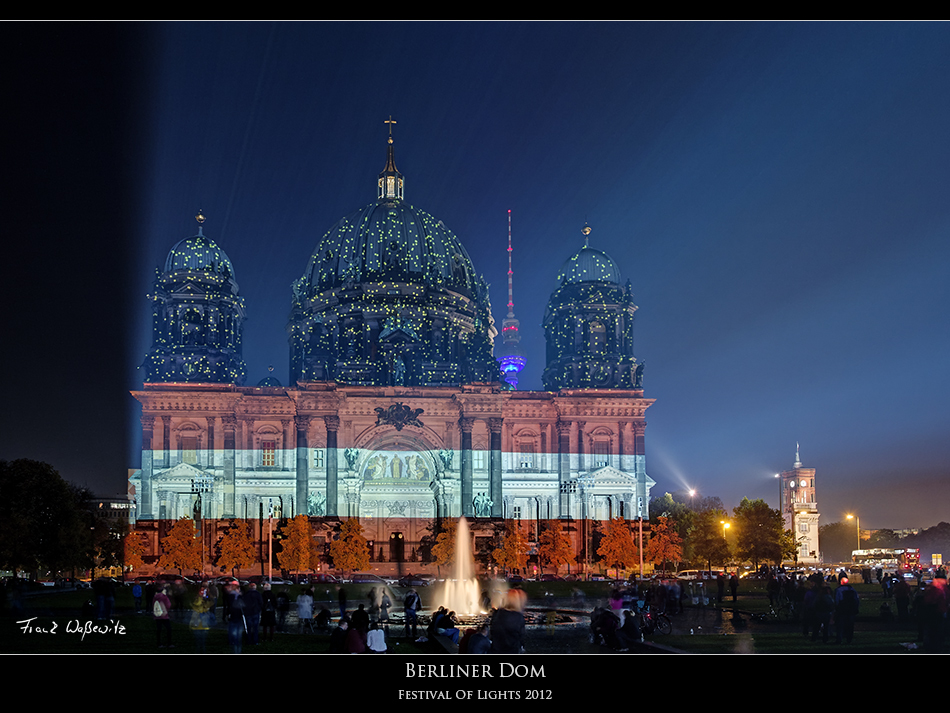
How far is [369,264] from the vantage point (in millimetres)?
82375

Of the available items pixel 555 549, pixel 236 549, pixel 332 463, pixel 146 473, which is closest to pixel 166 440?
pixel 146 473

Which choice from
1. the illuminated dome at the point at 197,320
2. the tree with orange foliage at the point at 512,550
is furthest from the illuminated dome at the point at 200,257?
the tree with orange foliage at the point at 512,550

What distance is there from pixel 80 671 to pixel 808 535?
5867 centimetres

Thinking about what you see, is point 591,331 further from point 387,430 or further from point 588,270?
point 387,430

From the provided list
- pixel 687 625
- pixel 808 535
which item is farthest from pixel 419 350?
pixel 687 625

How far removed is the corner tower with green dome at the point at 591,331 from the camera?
69.2 meters

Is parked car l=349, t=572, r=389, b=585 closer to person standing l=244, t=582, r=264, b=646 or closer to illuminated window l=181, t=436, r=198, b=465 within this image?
illuminated window l=181, t=436, r=198, b=465

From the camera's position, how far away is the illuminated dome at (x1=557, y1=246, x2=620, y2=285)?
238ft

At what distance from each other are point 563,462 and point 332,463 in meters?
15.7

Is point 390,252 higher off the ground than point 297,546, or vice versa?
point 390,252

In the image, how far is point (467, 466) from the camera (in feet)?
216

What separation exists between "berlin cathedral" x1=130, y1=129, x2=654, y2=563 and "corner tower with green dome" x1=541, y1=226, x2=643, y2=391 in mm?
116

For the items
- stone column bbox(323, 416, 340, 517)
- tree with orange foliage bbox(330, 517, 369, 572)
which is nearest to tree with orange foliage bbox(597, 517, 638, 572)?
tree with orange foliage bbox(330, 517, 369, 572)
